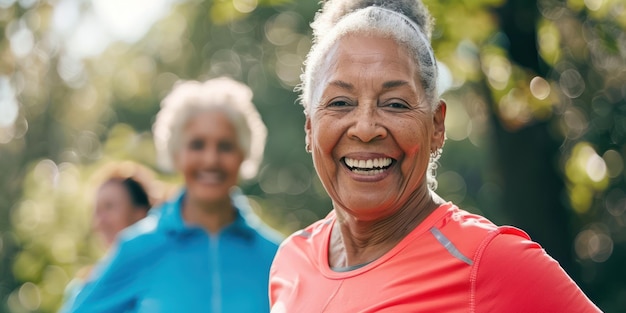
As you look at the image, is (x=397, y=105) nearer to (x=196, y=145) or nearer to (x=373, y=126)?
(x=373, y=126)

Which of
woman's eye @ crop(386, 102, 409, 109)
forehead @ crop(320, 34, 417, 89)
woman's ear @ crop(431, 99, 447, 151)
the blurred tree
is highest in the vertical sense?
forehead @ crop(320, 34, 417, 89)

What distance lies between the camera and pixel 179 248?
5039 mm

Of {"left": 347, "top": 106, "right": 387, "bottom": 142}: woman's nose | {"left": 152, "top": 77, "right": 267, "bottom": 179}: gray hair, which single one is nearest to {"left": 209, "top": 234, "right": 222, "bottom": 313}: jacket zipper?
{"left": 152, "top": 77, "right": 267, "bottom": 179}: gray hair

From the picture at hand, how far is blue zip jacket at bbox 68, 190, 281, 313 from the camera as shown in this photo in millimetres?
4859

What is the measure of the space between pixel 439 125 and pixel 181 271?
92.9 inches

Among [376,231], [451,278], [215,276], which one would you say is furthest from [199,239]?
[451,278]

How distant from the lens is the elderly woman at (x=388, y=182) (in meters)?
2.56

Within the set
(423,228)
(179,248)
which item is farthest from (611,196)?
(423,228)

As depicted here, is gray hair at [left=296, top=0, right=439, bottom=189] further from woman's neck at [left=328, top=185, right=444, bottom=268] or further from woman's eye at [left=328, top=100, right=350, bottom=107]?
woman's neck at [left=328, top=185, right=444, bottom=268]

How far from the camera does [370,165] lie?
2.83 metres

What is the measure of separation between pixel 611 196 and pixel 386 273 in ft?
30.2

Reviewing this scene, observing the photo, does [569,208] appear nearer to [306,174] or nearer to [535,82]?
[535,82]

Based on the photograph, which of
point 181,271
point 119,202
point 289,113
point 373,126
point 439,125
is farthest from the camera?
point 289,113

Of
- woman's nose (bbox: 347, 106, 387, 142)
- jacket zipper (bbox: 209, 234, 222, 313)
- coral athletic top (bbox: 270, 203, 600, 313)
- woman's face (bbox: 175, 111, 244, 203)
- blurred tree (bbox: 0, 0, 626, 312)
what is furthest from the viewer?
blurred tree (bbox: 0, 0, 626, 312)
